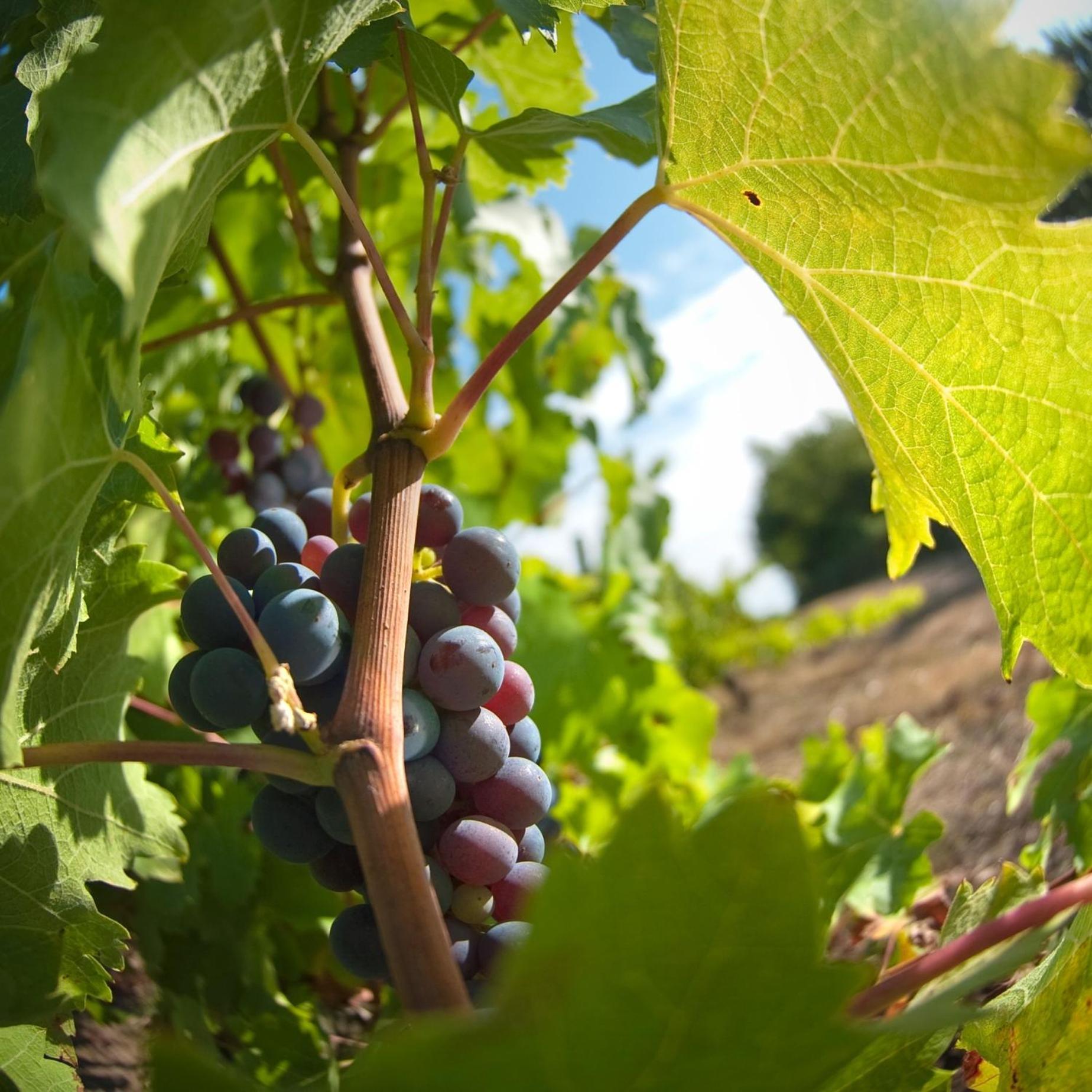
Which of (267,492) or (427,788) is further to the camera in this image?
(267,492)

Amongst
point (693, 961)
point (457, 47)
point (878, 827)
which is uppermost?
point (457, 47)

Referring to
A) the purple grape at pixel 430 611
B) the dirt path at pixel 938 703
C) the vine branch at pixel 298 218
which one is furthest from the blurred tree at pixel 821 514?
the purple grape at pixel 430 611

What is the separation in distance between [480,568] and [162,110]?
0.99ft

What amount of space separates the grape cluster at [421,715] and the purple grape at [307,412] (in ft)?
1.86

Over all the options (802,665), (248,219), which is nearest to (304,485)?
(248,219)

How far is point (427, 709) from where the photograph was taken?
1.77ft

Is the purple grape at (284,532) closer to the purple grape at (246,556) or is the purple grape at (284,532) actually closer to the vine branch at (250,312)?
the purple grape at (246,556)

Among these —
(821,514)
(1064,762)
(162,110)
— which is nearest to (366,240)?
(162,110)

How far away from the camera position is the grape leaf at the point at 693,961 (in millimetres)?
329

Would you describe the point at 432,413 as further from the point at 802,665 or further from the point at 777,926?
the point at 802,665

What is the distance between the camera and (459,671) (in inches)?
21.4

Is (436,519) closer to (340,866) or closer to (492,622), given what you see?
(492,622)

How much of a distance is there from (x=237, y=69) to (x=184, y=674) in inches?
12.8

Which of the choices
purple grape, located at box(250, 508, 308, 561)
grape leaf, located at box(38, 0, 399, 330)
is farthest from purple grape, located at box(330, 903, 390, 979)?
grape leaf, located at box(38, 0, 399, 330)
